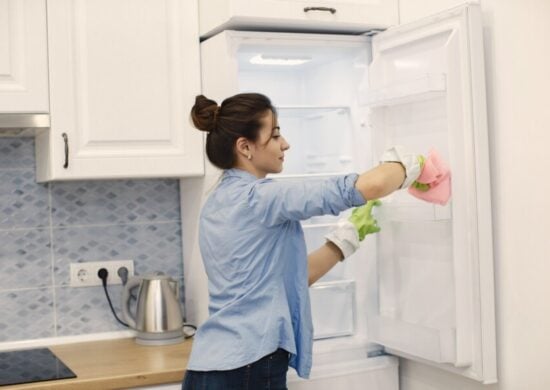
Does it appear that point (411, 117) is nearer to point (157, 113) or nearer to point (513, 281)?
point (513, 281)

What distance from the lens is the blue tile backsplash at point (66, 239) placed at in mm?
2686

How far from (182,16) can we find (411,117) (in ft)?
2.45

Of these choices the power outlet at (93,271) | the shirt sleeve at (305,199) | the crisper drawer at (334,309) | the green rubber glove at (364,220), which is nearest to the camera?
the shirt sleeve at (305,199)

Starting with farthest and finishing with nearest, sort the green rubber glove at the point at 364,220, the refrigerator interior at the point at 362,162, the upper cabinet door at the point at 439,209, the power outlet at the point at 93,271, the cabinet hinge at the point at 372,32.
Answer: the power outlet at the point at 93,271 < the cabinet hinge at the point at 372,32 < the green rubber glove at the point at 364,220 < the refrigerator interior at the point at 362,162 < the upper cabinet door at the point at 439,209

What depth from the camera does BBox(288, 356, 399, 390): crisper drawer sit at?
2.41 m

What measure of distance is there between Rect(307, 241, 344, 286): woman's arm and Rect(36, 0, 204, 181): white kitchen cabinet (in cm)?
47

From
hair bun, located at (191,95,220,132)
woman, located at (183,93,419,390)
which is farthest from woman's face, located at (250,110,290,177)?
hair bun, located at (191,95,220,132)

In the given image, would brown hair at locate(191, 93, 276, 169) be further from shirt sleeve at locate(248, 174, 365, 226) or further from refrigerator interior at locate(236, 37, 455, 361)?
refrigerator interior at locate(236, 37, 455, 361)

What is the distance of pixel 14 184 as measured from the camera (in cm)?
269

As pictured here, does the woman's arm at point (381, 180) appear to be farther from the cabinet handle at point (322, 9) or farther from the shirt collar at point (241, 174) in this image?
the cabinet handle at point (322, 9)

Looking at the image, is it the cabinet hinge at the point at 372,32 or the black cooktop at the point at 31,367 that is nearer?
the black cooktop at the point at 31,367

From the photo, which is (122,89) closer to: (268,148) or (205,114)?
(205,114)

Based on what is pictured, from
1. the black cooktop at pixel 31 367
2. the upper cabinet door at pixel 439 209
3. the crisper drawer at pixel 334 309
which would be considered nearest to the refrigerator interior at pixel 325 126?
the crisper drawer at pixel 334 309

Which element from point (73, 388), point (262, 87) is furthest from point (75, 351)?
point (262, 87)
